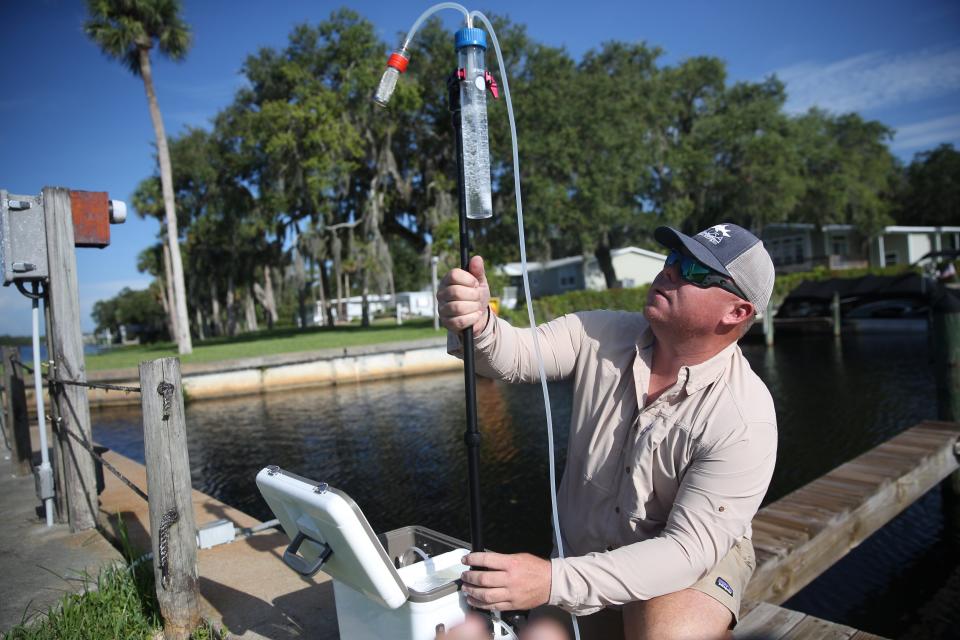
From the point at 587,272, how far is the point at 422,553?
3777 centimetres

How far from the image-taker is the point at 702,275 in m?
1.85

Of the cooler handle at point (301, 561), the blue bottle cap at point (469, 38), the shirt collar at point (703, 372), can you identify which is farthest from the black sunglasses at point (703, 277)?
the cooler handle at point (301, 561)

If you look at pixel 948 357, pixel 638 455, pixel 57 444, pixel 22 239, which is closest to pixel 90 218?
pixel 22 239

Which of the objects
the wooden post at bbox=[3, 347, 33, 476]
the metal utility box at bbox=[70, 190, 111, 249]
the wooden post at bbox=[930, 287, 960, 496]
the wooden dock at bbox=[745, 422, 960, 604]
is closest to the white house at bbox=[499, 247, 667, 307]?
the wooden post at bbox=[930, 287, 960, 496]

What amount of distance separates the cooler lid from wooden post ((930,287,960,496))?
7024 millimetres

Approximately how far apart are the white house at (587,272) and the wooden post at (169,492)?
34856mm

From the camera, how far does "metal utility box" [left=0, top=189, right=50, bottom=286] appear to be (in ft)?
12.9

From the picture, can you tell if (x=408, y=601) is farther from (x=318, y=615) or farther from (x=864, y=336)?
(x=864, y=336)

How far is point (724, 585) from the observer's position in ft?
5.92

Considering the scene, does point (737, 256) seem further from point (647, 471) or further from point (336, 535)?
point (336, 535)

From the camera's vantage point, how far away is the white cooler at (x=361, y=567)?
5.09 ft

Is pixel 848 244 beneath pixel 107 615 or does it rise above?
above

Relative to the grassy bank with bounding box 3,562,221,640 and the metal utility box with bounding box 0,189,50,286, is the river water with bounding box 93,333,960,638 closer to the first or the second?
the grassy bank with bounding box 3,562,221,640

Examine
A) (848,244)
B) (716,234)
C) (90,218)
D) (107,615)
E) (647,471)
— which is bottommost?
(107,615)
